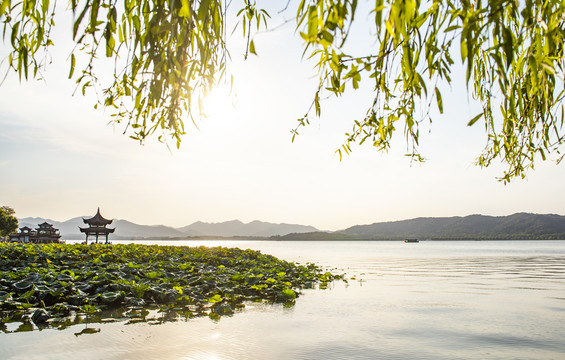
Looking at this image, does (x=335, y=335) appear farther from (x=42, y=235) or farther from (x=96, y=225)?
(x=42, y=235)

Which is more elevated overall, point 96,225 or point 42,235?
point 96,225

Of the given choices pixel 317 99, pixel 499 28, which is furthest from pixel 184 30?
pixel 499 28

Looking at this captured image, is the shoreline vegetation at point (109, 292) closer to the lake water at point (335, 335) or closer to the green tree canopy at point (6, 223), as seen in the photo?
the lake water at point (335, 335)

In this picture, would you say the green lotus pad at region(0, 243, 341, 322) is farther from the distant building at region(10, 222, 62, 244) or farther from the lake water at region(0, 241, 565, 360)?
the distant building at region(10, 222, 62, 244)

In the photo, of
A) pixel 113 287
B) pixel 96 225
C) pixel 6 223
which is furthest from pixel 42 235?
pixel 113 287

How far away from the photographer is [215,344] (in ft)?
17.5

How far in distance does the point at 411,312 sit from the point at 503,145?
15.8 ft

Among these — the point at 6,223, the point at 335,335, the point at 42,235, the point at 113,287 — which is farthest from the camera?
the point at 6,223

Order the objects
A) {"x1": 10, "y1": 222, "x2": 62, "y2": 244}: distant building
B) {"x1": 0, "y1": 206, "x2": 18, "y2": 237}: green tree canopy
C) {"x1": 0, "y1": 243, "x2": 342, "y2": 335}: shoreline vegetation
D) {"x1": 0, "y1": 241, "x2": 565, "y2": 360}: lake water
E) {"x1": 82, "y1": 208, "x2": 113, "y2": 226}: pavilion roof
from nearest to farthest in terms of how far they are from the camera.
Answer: {"x1": 0, "y1": 241, "x2": 565, "y2": 360}: lake water, {"x1": 0, "y1": 243, "x2": 342, "y2": 335}: shoreline vegetation, {"x1": 82, "y1": 208, "x2": 113, "y2": 226}: pavilion roof, {"x1": 10, "y1": 222, "x2": 62, "y2": 244}: distant building, {"x1": 0, "y1": 206, "x2": 18, "y2": 237}: green tree canopy

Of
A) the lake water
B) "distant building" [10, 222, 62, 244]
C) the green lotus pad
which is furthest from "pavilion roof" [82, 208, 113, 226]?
the lake water

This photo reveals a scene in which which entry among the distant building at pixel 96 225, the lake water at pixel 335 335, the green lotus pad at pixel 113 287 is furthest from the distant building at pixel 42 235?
the lake water at pixel 335 335

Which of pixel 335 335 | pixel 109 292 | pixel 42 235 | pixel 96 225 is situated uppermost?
pixel 96 225

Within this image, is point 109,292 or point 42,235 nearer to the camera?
point 109,292

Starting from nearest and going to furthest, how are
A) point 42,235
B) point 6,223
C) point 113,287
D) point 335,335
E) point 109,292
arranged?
1. point 335,335
2. point 109,292
3. point 113,287
4. point 42,235
5. point 6,223
